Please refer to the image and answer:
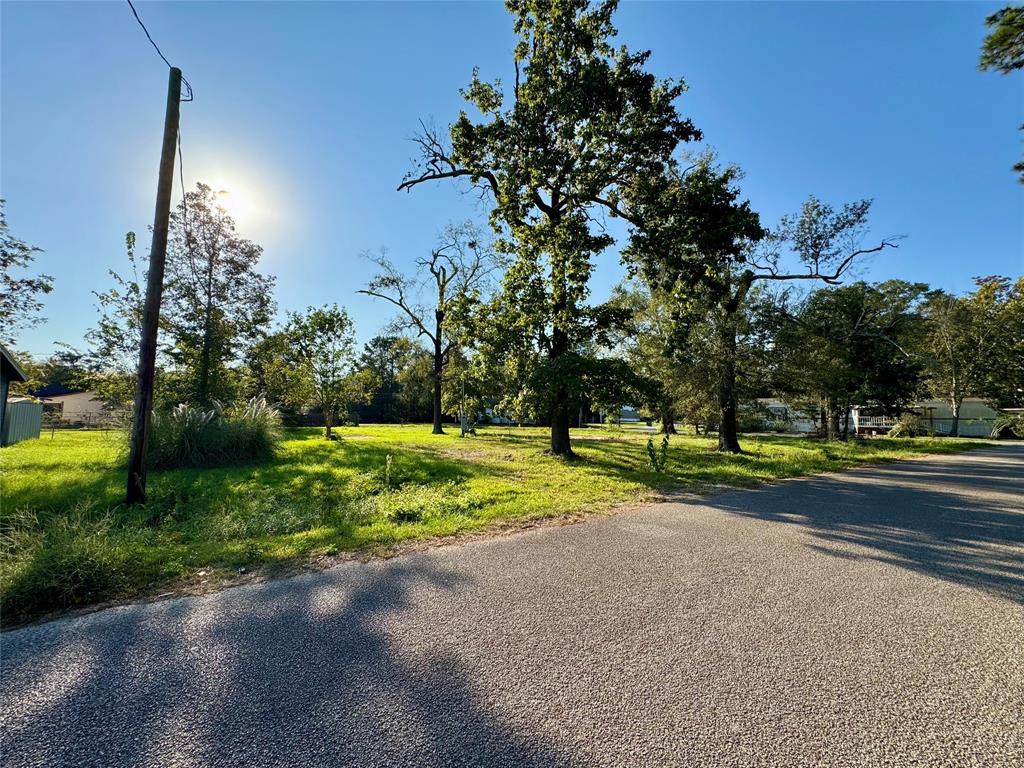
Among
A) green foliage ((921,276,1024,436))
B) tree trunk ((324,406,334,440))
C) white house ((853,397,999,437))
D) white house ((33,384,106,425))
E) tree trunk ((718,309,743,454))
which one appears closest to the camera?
tree trunk ((718,309,743,454))

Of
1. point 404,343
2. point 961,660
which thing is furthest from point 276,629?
point 404,343

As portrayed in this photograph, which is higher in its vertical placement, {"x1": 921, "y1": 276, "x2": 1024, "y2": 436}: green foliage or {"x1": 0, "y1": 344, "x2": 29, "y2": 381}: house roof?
{"x1": 921, "y1": 276, "x2": 1024, "y2": 436}: green foliage

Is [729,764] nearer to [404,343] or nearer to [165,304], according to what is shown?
[165,304]

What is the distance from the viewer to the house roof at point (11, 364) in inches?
548

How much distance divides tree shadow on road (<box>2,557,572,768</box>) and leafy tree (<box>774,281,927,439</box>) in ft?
58.9

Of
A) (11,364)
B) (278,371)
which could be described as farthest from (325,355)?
(11,364)

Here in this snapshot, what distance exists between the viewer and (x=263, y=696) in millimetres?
2078

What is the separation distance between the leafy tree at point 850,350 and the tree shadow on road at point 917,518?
7.07m

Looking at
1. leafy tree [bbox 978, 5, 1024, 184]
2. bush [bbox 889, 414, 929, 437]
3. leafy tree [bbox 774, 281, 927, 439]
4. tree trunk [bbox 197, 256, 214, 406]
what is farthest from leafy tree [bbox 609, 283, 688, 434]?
bush [bbox 889, 414, 929, 437]

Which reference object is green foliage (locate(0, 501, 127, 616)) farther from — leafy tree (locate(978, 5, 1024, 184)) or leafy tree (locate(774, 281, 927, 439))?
leafy tree (locate(774, 281, 927, 439))

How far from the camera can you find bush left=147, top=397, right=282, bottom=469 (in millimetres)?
9320

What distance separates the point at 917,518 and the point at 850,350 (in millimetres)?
19329

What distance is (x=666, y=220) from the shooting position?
11383 mm

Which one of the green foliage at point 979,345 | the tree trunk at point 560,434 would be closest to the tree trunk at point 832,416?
the green foliage at point 979,345
